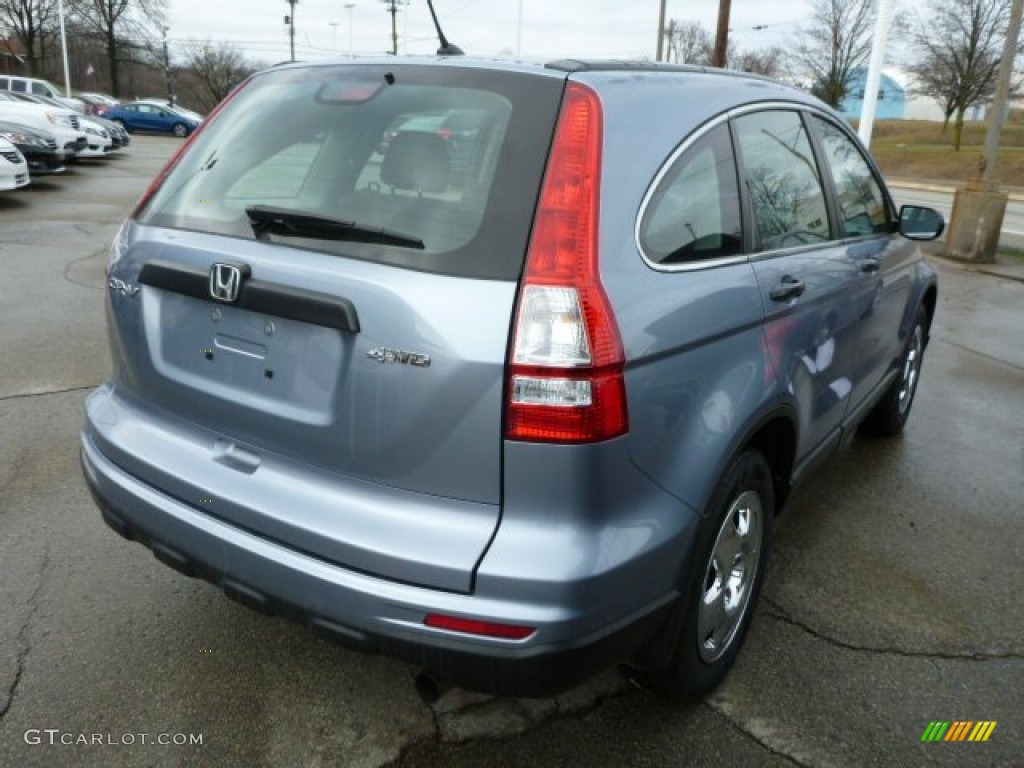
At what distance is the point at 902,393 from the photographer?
15.6ft

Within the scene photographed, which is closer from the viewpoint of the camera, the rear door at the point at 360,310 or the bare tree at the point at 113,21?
the rear door at the point at 360,310

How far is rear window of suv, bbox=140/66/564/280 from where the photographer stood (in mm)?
1838

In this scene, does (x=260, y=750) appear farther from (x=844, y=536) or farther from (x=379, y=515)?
(x=844, y=536)

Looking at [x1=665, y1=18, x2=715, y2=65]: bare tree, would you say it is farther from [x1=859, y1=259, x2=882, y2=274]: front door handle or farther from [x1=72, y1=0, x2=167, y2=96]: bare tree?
[x1=859, y1=259, x2=882, y2=274]: front door handle

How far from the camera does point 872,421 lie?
15.3ft

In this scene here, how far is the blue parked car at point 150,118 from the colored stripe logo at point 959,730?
39.5 m

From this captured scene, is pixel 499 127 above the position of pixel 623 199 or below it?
above

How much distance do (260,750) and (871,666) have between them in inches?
74.6

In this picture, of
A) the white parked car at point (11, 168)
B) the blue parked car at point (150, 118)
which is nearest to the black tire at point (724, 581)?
the white parked car at point (11, 168)

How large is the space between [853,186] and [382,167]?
2283 mm

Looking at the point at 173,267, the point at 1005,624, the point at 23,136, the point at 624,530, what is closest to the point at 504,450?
the point at 624,530

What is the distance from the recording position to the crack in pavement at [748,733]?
2.26 metres

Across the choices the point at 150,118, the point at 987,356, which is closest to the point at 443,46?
the point at 987,356
